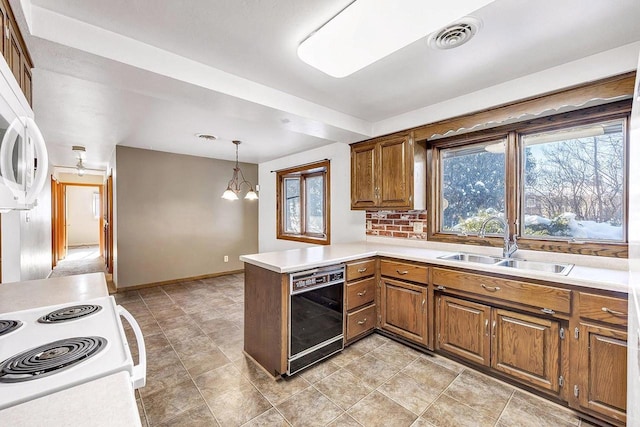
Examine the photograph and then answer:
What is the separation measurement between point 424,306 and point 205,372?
6.16ft

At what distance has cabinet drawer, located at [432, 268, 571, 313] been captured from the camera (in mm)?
1782

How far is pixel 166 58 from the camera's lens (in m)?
1.79

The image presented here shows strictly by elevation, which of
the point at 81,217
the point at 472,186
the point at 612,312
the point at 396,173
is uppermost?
the point at 396,173

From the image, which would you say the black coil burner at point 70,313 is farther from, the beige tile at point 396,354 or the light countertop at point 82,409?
the beige tile at point 396,354

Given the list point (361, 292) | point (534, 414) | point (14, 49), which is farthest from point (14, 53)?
point (534, 414)

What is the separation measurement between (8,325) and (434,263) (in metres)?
2.54

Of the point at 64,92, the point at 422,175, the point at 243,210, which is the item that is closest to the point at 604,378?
the point at 422,175

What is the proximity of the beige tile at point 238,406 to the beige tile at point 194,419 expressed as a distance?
0.04 metres

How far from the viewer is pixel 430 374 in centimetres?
216

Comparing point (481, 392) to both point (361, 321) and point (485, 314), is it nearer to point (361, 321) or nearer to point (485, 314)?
point (485, 314)

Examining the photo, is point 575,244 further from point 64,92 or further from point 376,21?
point 64,92

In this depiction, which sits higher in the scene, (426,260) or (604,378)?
(426,260)

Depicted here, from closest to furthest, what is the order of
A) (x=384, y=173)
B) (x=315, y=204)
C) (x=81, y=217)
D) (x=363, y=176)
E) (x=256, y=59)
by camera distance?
(x=256, y=59) < (x=384, y=173) < (x=363, y=176) < (x=315, y=204) < (x=81, y=217)

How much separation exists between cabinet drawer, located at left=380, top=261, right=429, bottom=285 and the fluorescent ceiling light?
5.57 feet
